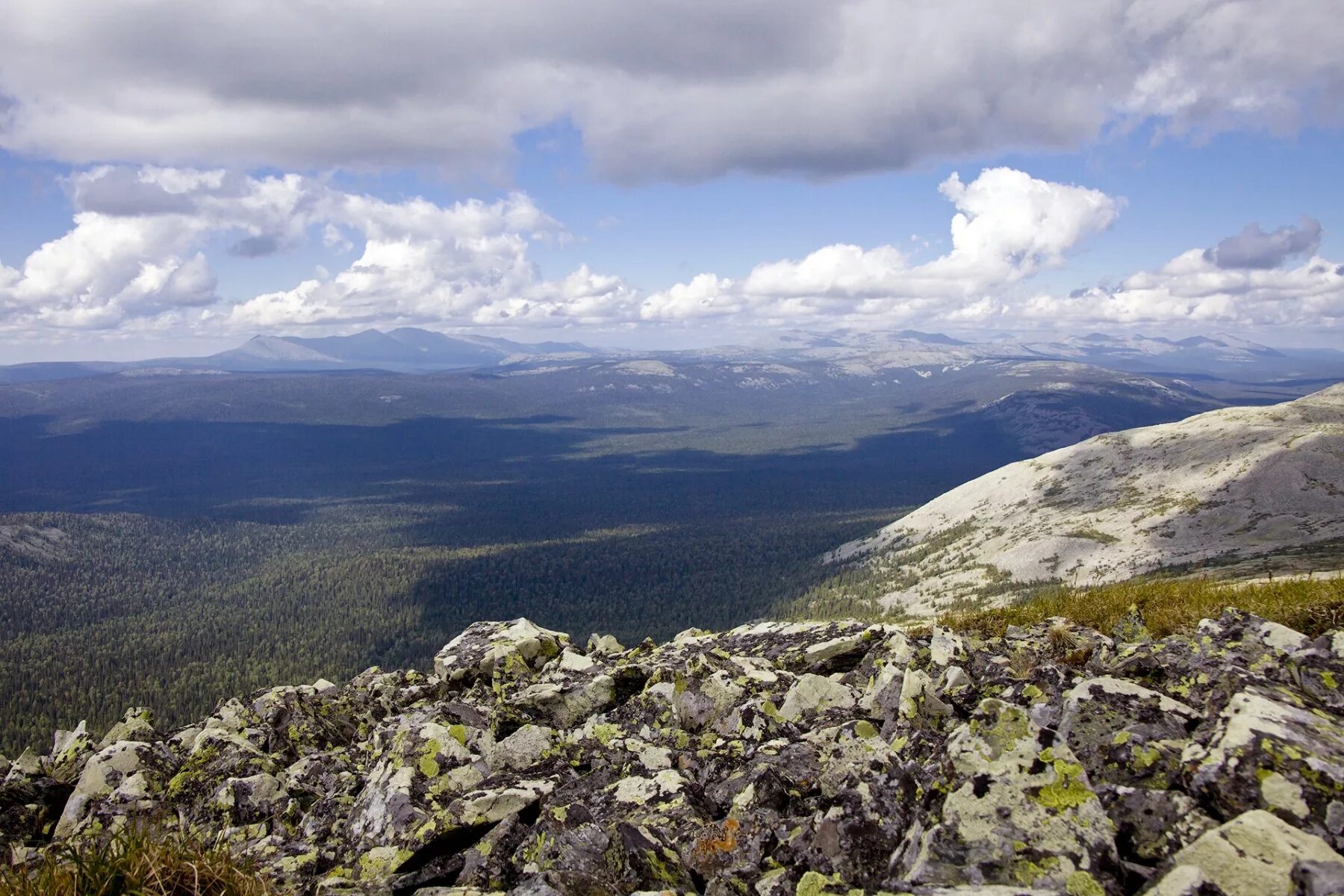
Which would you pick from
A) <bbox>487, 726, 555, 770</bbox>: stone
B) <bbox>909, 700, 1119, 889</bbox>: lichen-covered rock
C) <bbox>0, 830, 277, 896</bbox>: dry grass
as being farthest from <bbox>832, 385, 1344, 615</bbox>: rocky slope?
<bbox>0, 830, 277, 896</bbox>: dry grass

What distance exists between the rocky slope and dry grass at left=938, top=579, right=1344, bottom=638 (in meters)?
68.4

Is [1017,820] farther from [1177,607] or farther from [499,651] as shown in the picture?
[499,651]

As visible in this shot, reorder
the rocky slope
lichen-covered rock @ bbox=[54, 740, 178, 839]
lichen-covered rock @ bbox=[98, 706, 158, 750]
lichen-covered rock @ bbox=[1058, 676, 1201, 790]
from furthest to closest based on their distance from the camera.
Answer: the rocky slope < lichen-covered rock @ bbox=[98, 706, 158, 750] < lichen-covered rock @ bbox=[54, 740, 178, 839] < lichen-covered rock @ bbox=[1058, 676, 1201, 790]

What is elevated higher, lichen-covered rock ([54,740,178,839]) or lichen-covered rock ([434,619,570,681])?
lichen-covered rock ([434,619,570,681])

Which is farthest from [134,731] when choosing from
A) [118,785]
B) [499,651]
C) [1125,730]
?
[1125,730]

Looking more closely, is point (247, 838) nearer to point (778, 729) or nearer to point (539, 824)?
point (539, 824)

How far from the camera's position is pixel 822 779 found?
9.52 meters

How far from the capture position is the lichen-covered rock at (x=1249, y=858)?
526cm

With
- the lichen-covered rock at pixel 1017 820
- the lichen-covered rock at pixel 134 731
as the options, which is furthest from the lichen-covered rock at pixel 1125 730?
the lichen-covered rock at pixel 134 731

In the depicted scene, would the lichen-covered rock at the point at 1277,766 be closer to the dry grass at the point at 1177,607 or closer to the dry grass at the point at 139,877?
the dry grass at the point at 1177,607

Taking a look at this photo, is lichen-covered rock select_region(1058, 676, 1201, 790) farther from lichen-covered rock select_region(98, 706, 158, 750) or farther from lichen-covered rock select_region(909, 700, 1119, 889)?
lichen-covered rock select_region(98, 706, 158, 750)

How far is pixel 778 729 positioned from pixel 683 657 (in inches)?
234

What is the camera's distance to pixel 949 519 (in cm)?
17325

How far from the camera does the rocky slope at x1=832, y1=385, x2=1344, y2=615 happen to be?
103250mm
